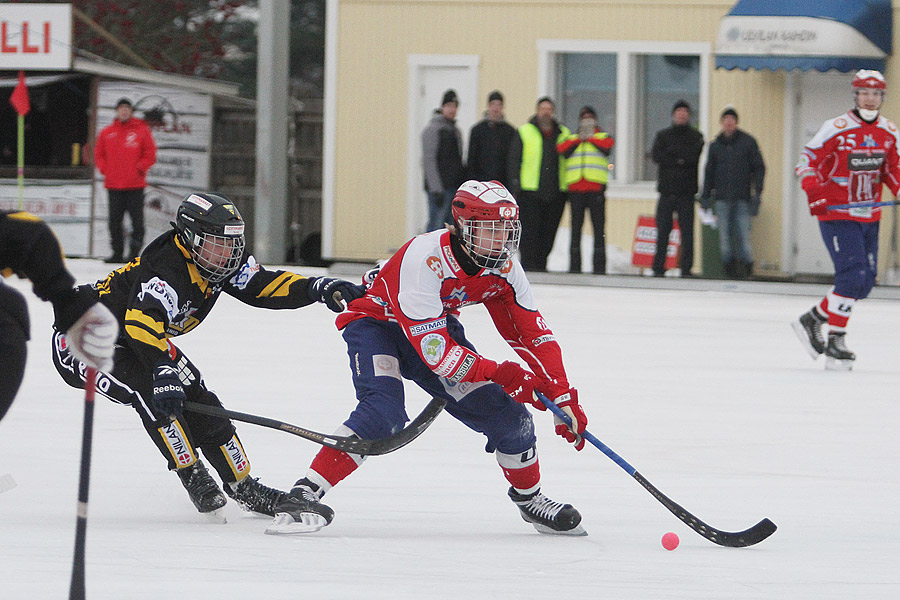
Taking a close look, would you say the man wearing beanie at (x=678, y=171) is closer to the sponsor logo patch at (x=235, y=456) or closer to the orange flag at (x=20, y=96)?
the orange flag at (x=20, y=96)

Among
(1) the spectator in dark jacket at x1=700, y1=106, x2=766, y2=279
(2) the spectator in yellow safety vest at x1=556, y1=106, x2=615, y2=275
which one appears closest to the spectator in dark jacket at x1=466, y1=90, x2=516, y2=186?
(2) the spectator in yellow safety vest at x1=556, y1=106, x2=615, y2=275

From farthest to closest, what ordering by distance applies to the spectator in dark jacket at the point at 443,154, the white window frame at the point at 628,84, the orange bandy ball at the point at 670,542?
1. the white window frame at the point at 628,84
2. the spectator in dark jacket at the point at 443,154
3. the orange bandy ball at the point at 670,542

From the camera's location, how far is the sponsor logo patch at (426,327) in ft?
17.0

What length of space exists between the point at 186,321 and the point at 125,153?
36.9ft

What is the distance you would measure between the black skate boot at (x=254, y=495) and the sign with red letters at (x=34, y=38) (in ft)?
42.5

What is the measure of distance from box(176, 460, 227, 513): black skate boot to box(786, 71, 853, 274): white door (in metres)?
12.2

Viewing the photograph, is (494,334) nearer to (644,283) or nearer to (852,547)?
(644,283)

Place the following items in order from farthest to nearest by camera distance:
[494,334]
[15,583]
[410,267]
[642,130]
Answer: [642,130], [494,334], [410,267], [15,583]

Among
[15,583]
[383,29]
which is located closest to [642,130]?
[383,29]

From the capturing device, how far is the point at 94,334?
4.13 meters

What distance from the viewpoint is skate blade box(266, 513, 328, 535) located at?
5.15 metres

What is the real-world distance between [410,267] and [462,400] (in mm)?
473

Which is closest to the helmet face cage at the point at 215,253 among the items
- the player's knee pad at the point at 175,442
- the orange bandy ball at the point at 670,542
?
the player's knee pad at the point at 175,442

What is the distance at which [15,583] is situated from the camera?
4.39m
